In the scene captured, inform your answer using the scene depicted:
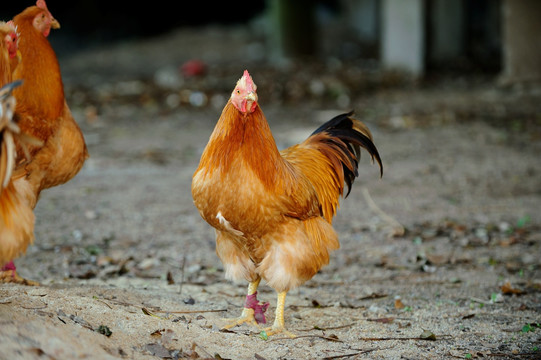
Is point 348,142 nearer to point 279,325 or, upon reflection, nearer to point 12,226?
point 279,325

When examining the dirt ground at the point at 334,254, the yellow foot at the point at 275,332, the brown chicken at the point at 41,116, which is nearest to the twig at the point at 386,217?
the dirt ground at the point at 334,254

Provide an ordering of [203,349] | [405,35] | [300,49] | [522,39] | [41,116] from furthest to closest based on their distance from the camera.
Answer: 1. [300,49]
2. [405,35]
3. [522,39]
4. [41,116]
5. [203,349]

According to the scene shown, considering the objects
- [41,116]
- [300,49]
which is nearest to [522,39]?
[300,49]

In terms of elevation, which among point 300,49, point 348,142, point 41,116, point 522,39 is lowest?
point 348,142

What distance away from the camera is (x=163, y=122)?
11.1 m

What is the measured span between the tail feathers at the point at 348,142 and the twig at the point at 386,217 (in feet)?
5.08

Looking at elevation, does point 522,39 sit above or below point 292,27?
below

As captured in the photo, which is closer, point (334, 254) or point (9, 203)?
point (9, 203)

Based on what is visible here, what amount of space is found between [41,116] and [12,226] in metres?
1.31

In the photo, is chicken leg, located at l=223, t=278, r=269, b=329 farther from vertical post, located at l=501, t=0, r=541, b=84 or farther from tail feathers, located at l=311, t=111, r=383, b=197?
vertical post, located at l=501, t=0, r=541, b=84

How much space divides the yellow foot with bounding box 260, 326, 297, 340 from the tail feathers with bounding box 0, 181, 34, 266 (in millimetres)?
1408

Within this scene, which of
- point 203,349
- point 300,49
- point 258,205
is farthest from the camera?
point 300,49

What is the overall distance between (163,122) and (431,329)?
25.3 feet

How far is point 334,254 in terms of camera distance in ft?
19.3
